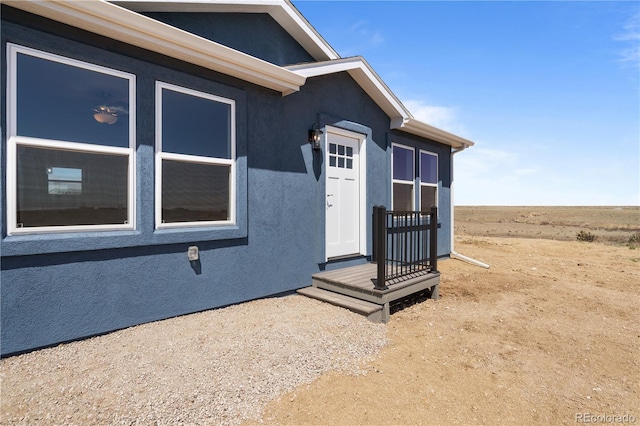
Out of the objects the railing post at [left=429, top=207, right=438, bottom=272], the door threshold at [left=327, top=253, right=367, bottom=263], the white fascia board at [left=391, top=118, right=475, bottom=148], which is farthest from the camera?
the white fascia board at [left=391, top=118, right=475, bottom=148]

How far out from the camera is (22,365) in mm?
2412

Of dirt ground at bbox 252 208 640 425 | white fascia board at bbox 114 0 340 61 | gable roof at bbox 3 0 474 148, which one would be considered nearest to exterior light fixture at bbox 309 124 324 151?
gable roof at bbox 3 0 474 148

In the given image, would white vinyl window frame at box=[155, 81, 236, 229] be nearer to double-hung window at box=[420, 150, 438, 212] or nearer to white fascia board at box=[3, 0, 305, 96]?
white fascia board at box=[3, 0, 305, 96]

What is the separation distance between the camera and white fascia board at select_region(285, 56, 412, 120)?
4539mm

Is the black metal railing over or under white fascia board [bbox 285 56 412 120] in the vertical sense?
under

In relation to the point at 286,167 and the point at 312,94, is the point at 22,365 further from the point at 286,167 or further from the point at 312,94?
the point at 312,94

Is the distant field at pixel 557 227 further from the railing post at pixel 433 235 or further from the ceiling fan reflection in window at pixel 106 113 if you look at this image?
the ceiling fan reflection in window at pixel 106 113

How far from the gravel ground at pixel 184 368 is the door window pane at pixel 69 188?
3.96ft

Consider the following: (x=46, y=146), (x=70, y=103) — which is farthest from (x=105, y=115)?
(x=46, y=146)

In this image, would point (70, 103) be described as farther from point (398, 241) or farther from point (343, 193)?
point (398, 241)

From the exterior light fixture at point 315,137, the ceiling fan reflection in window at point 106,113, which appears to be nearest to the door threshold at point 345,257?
the exterior light fixture at point 315,137

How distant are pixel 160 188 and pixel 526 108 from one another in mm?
13838

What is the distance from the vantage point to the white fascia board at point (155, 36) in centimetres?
257

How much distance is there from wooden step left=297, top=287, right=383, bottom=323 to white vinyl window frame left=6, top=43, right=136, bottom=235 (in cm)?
253
